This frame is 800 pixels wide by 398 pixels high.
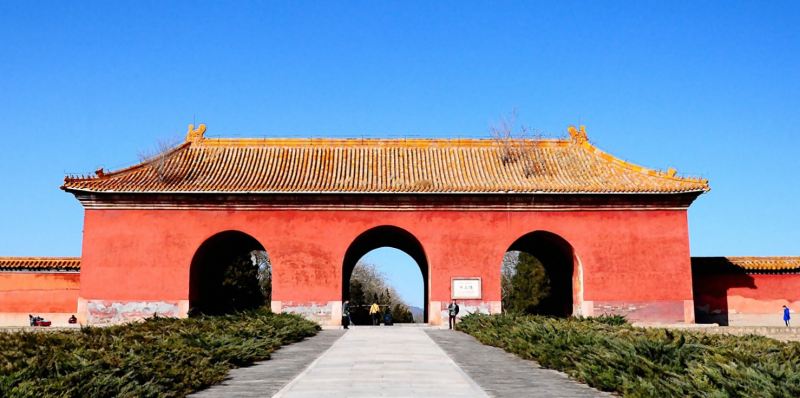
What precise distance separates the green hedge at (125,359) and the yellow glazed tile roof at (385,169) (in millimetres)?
10761

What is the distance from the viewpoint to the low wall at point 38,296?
2288 cm

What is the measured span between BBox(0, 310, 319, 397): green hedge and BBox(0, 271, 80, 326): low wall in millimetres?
11698

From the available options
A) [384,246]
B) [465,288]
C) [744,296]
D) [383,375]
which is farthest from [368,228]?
[383,375]

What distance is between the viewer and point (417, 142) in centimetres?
2670

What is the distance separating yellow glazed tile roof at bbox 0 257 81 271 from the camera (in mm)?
23062

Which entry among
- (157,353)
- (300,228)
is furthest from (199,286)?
(157,353)

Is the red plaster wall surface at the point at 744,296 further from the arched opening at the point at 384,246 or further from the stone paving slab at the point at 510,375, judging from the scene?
the stone paving slab at the point at 510,375

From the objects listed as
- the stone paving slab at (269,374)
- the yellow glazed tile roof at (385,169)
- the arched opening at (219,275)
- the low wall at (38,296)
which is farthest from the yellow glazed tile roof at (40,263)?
the stone paving slab at (269,374)

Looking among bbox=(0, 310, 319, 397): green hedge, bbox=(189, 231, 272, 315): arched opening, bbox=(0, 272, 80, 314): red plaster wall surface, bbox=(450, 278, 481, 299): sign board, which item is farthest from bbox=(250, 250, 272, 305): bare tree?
bbox=(0, 310, 319, 397): green hedge

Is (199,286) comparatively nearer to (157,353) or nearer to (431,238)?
(431,238)

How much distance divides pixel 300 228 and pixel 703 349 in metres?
16.3

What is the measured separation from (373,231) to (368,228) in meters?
0.97

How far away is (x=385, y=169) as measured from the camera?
2494 centimetres

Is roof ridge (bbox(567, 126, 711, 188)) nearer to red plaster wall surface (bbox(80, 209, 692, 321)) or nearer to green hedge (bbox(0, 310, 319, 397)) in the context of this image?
red plaster wall surface (bbox(80, 209, 692, 321))
